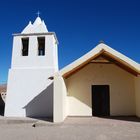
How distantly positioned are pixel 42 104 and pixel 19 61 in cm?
363

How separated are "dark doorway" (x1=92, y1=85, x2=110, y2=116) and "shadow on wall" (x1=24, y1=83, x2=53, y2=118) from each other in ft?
9.77

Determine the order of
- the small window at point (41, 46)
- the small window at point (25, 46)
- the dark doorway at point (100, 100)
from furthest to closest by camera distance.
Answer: the small window at point (25, 46), the small window at point (41, 46), the dark doorway at point (100, 100)

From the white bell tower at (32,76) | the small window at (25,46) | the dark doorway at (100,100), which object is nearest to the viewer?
the dark doorway at (100,100)

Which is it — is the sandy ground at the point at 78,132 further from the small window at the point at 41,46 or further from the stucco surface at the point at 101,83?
the small window at the point at 41,46

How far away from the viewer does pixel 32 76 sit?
1448 centimetres

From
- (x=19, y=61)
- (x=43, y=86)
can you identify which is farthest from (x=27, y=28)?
(x=43, y=86)

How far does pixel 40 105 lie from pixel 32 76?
2.12 metres

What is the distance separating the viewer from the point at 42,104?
557 inches

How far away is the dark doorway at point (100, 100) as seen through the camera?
45.6 feet

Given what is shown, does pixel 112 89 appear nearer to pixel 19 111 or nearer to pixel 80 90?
pixel 80 90

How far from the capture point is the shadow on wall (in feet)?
46.0

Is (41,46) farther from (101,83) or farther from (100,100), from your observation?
(100,100)

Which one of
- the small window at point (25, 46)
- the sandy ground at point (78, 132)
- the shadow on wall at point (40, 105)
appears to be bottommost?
the sandy ground at point (78, 132)

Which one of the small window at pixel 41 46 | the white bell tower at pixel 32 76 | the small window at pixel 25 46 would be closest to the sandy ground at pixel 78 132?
the white bell tower at pixel 32 76
